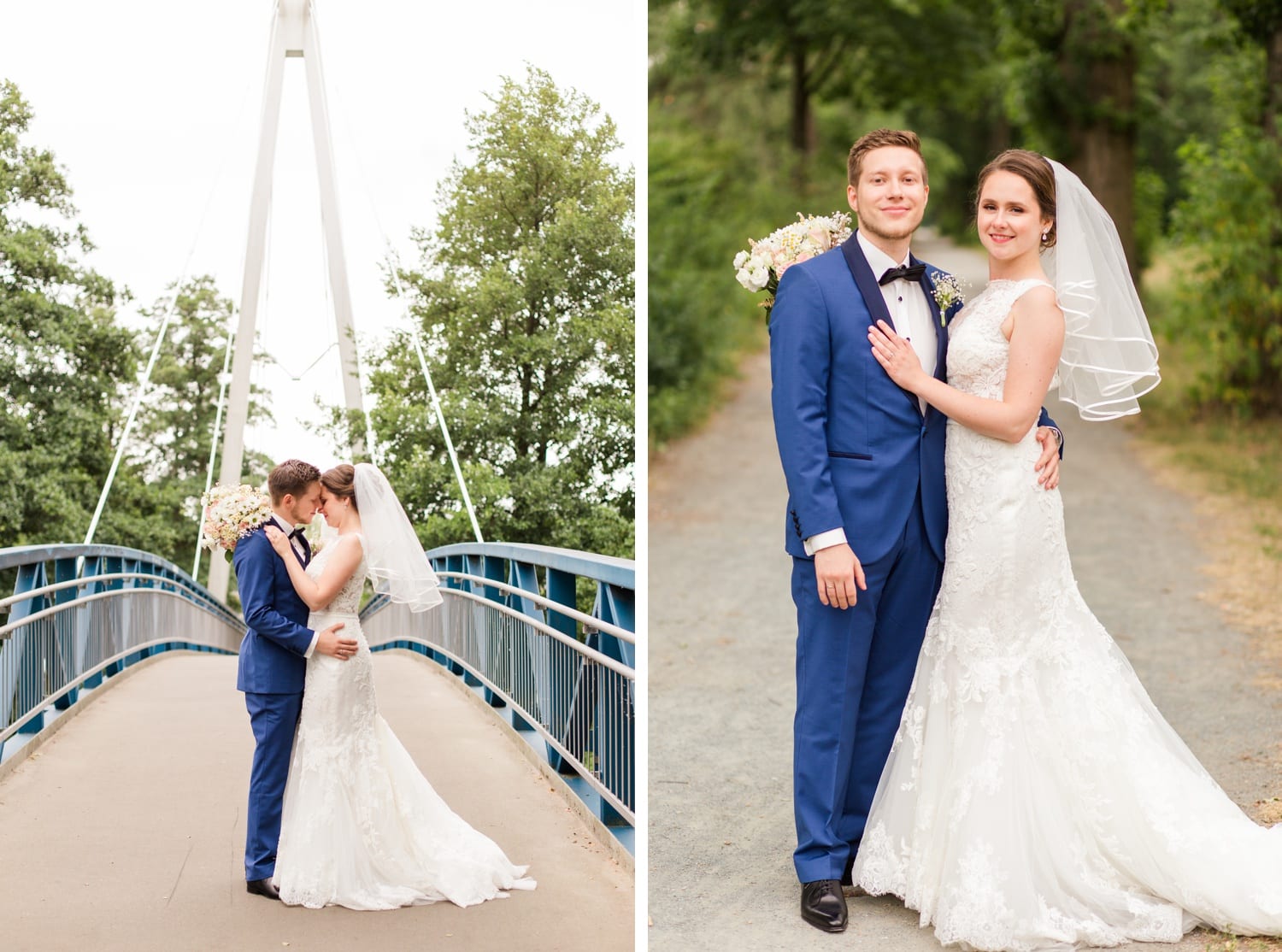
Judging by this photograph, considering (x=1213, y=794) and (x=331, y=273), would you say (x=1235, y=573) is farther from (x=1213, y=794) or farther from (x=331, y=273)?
(x=331, y=273)

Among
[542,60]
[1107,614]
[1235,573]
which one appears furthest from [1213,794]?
[1235,573]

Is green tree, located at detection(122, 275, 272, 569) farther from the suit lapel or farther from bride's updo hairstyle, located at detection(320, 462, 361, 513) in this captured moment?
the suit lapel

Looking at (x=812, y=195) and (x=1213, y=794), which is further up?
(x=812, y=195)

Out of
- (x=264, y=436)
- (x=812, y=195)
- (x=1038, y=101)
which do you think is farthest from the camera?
(x=812, y=195)

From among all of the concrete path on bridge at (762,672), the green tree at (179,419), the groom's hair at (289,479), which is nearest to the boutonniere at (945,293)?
the concrete path on bridge at (762,672)

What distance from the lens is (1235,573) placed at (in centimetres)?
880

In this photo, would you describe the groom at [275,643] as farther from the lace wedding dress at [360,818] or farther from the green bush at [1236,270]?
the green bush at [1236,270]

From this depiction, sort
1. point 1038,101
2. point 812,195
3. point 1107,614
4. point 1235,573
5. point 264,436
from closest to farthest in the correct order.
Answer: point 264,436 < point 1107,614 < point 1235,573 < point 1038,101 < point 812,195

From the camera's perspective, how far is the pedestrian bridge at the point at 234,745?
353cm

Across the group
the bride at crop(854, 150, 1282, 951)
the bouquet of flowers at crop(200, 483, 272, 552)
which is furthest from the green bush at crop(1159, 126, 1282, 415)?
the bouquet of flowers at crop(200, 483, 272, 552)

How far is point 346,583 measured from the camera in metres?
3.99

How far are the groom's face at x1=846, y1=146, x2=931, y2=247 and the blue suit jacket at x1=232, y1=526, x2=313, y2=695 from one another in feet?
6.29

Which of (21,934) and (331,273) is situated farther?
(331,273)

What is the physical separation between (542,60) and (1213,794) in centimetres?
287
